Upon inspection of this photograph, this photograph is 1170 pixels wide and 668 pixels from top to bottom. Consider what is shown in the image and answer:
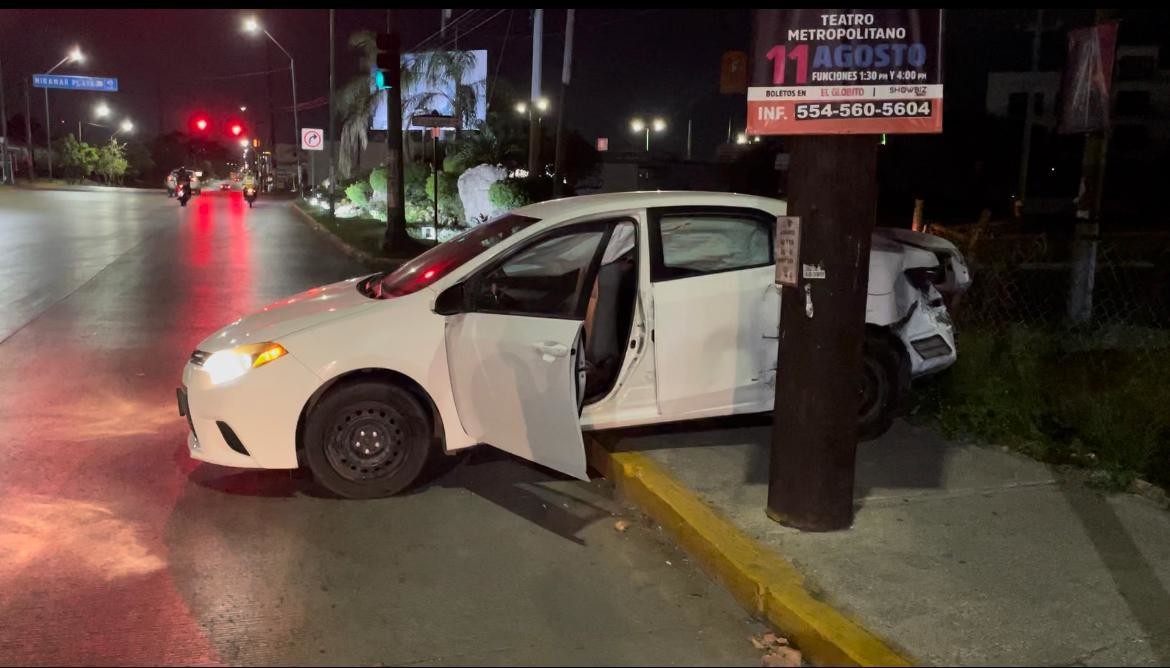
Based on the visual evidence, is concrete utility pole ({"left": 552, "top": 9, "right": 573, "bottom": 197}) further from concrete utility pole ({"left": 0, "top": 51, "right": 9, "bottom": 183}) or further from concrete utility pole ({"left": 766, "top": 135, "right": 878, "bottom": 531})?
concrete utility pole ({"left": 0, "top": 51, "right": 9, "bottom": 183})

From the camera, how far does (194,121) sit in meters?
26.0

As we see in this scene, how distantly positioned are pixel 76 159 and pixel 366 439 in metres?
83.1

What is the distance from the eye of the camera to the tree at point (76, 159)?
77.7m

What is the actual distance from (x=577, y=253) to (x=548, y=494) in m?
1.57

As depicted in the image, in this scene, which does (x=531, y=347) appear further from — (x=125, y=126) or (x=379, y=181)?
(x=125, y=126)

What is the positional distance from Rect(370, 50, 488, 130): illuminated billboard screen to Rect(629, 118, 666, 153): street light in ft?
86.7

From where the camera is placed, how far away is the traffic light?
1647cm

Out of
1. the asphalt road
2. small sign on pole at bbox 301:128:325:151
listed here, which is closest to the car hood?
the asphalt road

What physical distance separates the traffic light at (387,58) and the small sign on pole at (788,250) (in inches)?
516

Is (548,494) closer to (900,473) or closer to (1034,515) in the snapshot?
(900,473)

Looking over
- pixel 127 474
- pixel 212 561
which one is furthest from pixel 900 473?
pixel 127 474

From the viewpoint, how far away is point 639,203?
19.6ft

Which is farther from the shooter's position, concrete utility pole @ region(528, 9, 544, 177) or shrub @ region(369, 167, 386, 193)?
shrub @ region(369, 167, 386, 193)

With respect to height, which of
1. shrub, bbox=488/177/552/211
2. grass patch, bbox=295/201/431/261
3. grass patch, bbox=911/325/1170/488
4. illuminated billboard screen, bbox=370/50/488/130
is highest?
illuminated billboard screen, bbox=370/50/488/130
